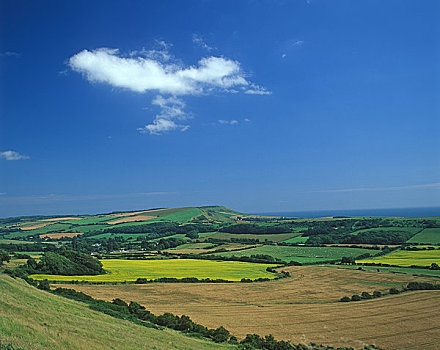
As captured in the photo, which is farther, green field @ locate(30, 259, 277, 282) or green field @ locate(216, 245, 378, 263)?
green field @ locate(216, 245, 378, 263)

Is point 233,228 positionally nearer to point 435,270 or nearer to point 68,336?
point 435,270

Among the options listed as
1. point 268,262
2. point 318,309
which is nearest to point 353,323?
point 318,309

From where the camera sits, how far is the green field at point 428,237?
11261 cm

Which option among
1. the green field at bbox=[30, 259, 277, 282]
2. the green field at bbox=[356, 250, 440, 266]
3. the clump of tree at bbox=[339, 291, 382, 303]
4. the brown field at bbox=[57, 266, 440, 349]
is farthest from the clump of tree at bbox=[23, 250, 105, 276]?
the green field at bbox=[356, 250, 440, 266]

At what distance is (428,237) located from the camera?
118 meters

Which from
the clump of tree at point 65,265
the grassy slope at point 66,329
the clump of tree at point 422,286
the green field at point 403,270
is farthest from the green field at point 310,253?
the grassy slope at point 66,329

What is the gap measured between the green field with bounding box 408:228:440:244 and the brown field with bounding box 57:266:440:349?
208ft

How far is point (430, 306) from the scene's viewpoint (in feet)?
138

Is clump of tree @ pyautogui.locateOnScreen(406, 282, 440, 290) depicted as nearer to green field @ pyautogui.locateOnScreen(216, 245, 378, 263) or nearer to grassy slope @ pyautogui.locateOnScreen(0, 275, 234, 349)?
green field @ pyautogui.locateOnScreen(216, 245, 378, 263)

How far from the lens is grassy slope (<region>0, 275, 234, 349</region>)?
54.5 ft

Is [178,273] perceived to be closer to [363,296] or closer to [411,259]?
[363,296]

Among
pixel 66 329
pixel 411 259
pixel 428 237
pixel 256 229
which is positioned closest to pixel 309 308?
pixel 66 329

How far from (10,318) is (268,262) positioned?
77299mm

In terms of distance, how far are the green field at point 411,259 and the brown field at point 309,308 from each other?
55.3 feet
